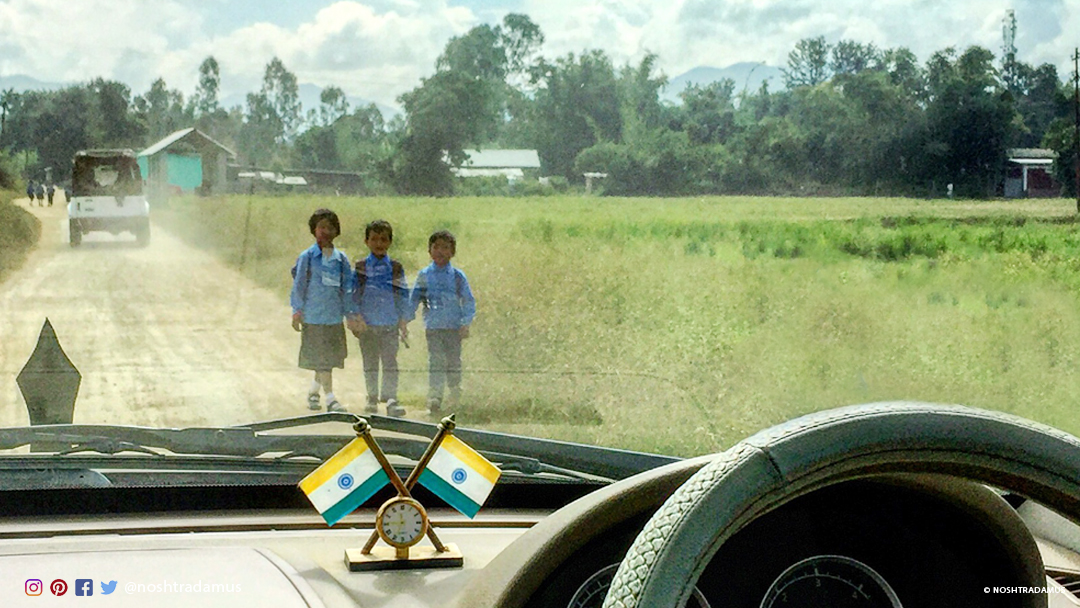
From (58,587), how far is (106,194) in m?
2.68

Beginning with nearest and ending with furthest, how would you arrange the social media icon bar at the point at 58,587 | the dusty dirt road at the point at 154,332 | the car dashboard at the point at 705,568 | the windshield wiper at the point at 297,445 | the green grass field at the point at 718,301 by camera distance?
the car dashboard at the point at 705,568
the social media icon bar at the point at 58,587
the windshield wiper at the point at 297,445
the green grass field at the point at 718,301
the dusty dirt road at the point at 154,332

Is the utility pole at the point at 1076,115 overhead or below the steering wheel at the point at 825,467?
overhead

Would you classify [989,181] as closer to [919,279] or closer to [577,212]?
[577,212]

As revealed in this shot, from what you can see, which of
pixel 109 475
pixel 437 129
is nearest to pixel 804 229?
pixel 437 129

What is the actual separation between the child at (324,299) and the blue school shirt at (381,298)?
5cm

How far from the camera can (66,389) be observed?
3.40 meters

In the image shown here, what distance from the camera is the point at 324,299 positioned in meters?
4.38

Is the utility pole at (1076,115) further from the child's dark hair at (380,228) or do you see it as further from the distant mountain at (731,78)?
the child's dark hair at (380,228)

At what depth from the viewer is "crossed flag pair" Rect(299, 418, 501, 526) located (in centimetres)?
216

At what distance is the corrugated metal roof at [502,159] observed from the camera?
402 cm

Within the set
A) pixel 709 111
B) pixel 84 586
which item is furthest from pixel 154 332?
pixel 84 586

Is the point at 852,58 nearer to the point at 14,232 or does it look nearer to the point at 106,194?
the point at 106,194

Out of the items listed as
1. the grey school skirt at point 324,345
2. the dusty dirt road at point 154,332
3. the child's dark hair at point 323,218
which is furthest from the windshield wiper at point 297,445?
the dusty dirt road at point 154,332

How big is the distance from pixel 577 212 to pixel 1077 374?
5079 mm
